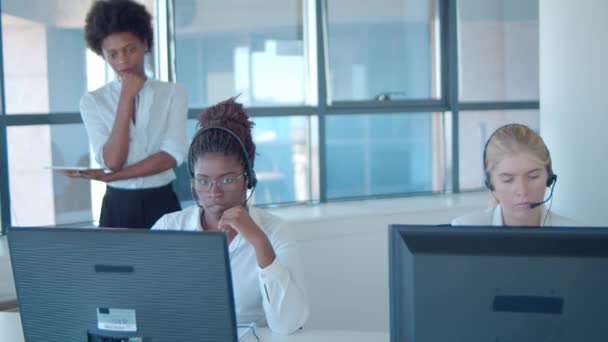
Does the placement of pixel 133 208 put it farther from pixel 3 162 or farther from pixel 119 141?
pixel 3 162

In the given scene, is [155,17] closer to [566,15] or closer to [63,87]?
[63,87]

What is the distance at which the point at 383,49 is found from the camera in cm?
437

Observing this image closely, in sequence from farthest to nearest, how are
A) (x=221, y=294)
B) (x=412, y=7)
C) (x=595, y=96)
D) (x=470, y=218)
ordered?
(x=412, y=7) → (x=595, y=96) → (x=470, y=218) → (x=221, y=294)

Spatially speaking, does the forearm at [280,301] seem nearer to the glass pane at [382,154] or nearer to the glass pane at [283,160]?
the glass pane at [283,160]

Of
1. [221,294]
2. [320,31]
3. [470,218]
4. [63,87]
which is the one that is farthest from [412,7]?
[221,294]

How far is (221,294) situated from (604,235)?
637 millimetres

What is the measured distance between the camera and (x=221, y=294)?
4.31ft

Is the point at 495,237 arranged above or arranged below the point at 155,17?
below

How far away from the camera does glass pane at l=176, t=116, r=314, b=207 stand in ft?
13.6

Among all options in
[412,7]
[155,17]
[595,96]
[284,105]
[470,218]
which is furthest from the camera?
[412,7]

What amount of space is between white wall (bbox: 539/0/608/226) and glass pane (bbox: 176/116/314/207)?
1.31 meters

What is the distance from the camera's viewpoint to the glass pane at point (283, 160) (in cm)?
414

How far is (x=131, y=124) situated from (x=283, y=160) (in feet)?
4.79

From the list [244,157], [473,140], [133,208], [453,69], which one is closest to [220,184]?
[244,157]
